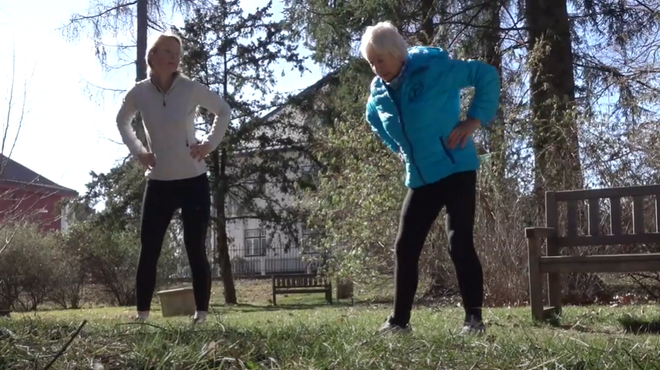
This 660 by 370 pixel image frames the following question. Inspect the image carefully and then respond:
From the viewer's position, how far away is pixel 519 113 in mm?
11859

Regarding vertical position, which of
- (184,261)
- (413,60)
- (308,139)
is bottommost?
(184,261)

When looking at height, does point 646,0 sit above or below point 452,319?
above

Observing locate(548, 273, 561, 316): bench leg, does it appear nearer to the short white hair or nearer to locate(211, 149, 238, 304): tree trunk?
the short white hair

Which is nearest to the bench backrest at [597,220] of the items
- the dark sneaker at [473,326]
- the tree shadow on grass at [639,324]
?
the tree shadow on grass at [639,324]

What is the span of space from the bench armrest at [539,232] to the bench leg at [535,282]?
0.03m

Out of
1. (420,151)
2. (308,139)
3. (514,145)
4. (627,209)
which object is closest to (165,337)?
(420,151)

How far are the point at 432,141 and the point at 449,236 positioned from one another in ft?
1.67

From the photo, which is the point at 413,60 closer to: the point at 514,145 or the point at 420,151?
the point at 420,151

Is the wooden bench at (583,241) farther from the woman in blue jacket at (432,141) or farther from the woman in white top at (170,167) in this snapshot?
the woman in white top at (170,167)

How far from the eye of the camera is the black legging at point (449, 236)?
14.8ft

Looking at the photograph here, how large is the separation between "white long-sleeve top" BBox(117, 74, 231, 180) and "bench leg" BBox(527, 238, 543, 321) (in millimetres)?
2387

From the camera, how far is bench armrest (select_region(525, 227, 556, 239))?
624cm

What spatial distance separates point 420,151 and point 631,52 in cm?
1267

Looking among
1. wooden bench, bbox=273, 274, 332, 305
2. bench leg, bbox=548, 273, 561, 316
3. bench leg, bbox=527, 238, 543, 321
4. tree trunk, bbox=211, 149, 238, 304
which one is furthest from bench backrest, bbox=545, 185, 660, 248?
tree trunk, bbox=211, 149, 238, 304
